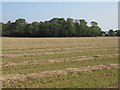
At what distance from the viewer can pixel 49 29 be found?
12675 cm

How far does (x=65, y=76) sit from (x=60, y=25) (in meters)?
117

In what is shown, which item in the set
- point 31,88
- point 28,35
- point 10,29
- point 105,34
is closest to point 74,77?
point 31,88

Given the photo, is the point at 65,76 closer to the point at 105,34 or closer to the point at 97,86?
the point at 97,86

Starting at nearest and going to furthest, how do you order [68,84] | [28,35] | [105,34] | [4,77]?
[68,84] → [4,77] → [28,35] → [105,34]

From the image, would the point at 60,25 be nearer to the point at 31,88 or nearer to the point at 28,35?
the point at 28,35

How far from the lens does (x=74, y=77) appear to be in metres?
14.8

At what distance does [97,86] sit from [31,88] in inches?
110

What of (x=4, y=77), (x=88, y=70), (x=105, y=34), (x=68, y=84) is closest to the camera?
(x=68, y=84)

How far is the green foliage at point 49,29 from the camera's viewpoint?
Result: 125 m

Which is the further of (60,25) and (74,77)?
(60,25)


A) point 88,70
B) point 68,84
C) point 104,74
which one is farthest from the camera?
point 88,70

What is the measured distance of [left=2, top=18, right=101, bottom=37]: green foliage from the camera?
411 ft

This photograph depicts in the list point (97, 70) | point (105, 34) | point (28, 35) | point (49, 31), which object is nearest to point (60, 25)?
point (49, 31)

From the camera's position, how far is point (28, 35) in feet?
411
